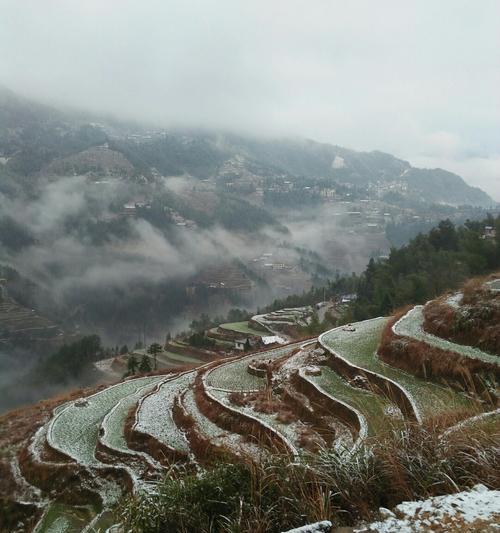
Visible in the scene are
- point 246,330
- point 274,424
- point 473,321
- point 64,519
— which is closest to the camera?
point 64,519

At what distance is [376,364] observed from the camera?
19.7m

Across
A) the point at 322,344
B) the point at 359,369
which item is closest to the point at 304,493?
the point at 359,369

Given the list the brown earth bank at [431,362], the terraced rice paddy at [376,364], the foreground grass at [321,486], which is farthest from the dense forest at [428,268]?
the foreground grass at [321,486]

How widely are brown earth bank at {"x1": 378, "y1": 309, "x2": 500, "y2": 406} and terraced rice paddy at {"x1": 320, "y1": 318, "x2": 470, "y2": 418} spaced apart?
1.27 feet

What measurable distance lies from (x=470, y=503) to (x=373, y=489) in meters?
1.26

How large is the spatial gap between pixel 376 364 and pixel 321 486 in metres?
15.7

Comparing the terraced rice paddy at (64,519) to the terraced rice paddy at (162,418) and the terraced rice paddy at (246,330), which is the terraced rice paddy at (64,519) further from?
the terraced rice paddy at (246,330)

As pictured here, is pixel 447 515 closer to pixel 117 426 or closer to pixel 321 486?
pixel 321 486

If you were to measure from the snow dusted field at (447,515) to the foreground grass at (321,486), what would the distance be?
437 millimetres

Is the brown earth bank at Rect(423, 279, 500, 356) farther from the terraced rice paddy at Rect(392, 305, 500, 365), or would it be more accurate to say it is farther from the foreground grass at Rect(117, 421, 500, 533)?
the foreground grass at Rect(117, 421, 500, 533)

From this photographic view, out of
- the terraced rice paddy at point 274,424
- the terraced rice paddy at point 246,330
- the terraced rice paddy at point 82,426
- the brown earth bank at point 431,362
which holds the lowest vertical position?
the terraced rice paddy at point 246,330

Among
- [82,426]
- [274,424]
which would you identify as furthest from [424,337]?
[82,426]

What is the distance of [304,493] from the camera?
514 cm

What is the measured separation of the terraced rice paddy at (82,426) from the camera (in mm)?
17375
